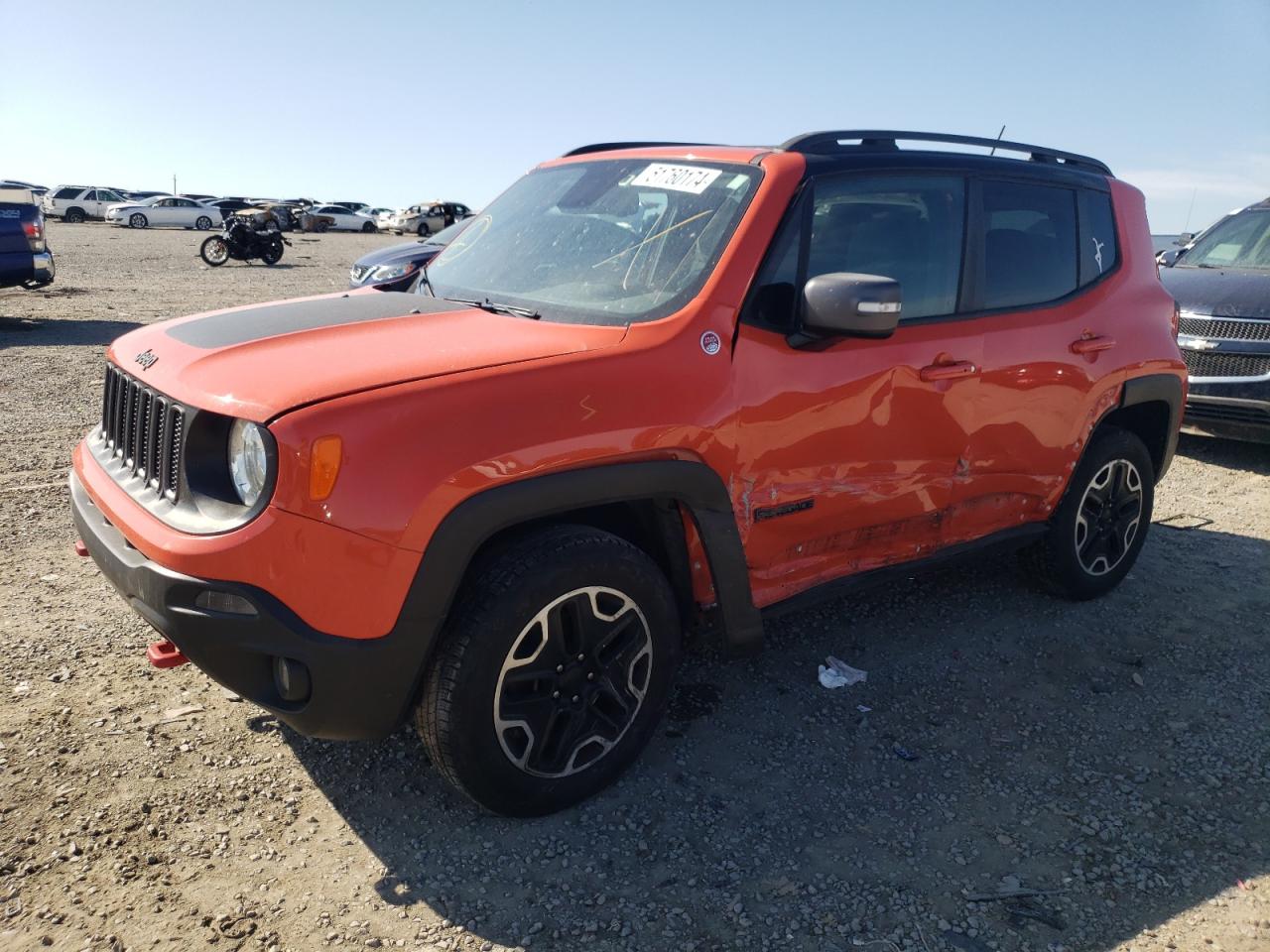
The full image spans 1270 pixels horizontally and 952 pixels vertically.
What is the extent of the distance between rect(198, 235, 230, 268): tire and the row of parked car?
17.4 m

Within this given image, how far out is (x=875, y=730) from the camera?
11.5 ft

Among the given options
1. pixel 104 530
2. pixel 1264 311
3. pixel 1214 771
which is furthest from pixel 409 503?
pixel 1264 311

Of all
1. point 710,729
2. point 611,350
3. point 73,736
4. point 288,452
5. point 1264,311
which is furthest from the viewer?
point 1264,311

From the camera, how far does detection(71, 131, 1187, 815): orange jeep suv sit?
2422 millimetres

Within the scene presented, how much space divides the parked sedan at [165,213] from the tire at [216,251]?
23.6 meters

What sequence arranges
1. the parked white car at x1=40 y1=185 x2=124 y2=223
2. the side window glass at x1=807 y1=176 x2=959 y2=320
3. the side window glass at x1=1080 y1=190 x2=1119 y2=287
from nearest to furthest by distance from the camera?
the side window glass at x1=807 y1=176 x2=959 y2=320 → the side window glass at x1=1080 y1=190 x2=1119 y2=287 → the parked white car at x1=40 y1=185 x2=124 y2=223

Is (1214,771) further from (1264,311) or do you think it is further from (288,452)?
(1264,311)

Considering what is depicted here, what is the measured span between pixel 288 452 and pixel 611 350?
96 centimetres

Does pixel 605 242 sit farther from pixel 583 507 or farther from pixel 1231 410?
pixel 1231 410

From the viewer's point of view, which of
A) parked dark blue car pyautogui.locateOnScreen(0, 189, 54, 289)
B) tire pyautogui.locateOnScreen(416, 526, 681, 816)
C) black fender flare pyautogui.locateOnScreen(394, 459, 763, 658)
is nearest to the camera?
black fender flare pyautogui.locateOnScreen(394, 459, 763, 658)

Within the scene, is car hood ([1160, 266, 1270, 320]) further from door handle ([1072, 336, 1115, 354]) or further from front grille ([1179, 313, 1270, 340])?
door handle ([1072, 336, 1115, 354])

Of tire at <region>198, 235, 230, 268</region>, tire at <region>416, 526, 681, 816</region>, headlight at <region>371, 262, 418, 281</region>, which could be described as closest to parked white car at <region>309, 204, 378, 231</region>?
tire at <region>198, 235, 230, 268</region>

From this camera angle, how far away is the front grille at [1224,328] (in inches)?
280

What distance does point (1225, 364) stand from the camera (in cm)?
723
